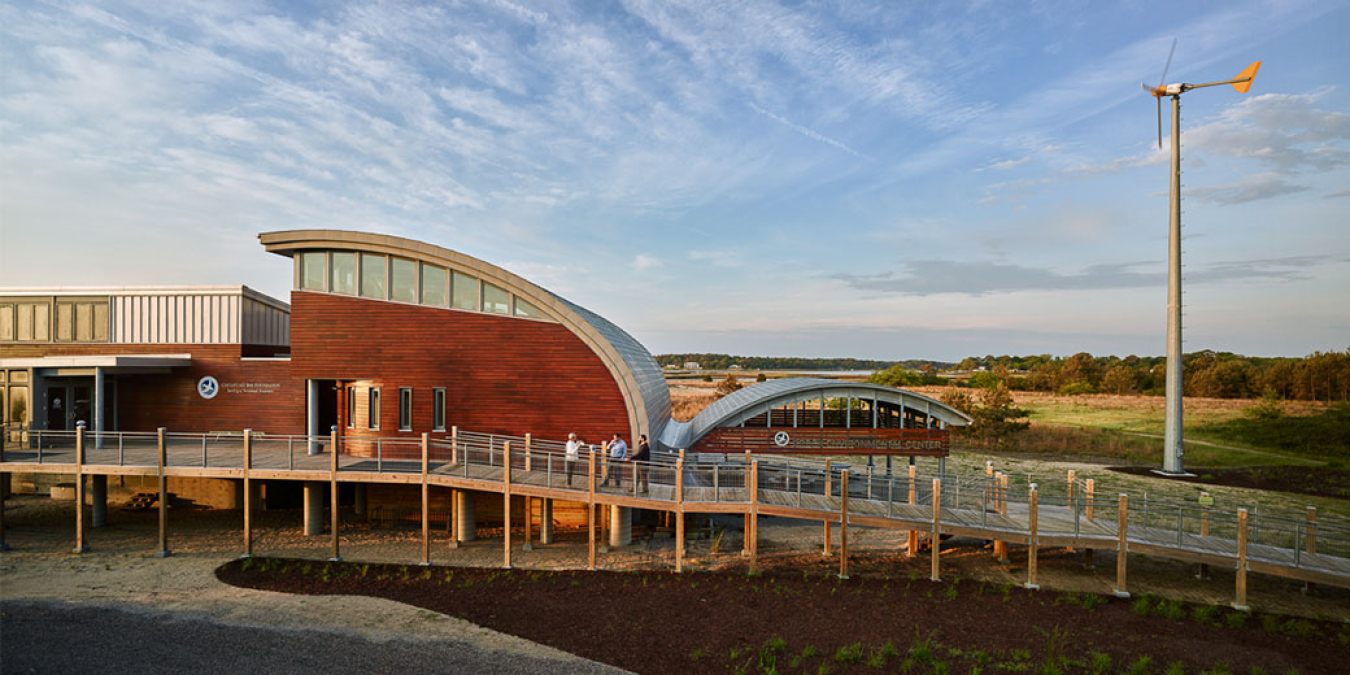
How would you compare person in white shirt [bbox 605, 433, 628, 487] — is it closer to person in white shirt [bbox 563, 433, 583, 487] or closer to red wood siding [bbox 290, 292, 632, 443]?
person in white shirt [bbox 563, 433, 583, 487]

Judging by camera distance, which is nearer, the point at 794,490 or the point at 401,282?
the point at 794,490

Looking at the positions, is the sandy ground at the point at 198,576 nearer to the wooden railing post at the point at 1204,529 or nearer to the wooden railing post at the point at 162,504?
the wooden railing post at the point at 162,504

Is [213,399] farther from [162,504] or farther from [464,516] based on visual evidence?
[464,516]

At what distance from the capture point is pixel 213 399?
20.6 metres

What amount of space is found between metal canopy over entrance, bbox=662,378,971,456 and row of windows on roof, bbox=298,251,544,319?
7223mm

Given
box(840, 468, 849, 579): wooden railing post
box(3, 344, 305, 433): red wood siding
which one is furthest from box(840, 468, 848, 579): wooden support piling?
box(3, 344, 305, 433): red wood siding

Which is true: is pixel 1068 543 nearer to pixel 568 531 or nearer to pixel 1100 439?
pixel 568 531

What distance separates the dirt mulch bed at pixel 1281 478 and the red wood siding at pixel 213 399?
3836 centimetres

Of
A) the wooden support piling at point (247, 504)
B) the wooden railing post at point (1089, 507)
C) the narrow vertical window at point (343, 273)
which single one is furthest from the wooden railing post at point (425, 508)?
the wooden railing post at point (1089, 507)

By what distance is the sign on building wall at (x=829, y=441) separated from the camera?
21.6 m

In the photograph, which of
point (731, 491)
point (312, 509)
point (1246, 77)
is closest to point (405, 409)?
point (312, 509)

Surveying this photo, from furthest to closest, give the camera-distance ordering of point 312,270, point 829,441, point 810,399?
point 810,399, point 829,441, point 312,270

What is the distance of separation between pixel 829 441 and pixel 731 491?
23.2ft

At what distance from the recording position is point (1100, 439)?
42562 mm
